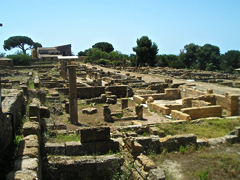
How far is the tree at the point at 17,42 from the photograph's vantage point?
10044 cm

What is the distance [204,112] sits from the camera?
14570mm

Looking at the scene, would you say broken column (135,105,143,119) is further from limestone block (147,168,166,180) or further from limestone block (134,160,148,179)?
limestone block (147,168,166,180)

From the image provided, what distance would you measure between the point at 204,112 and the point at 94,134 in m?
9.30

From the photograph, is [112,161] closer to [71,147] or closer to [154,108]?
[71,147]

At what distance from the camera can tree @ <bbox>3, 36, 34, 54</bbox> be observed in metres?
100

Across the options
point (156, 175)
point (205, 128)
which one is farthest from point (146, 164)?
point (205, 128)

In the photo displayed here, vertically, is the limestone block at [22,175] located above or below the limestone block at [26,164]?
above

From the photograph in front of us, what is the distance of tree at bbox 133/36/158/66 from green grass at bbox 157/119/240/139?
45523mm

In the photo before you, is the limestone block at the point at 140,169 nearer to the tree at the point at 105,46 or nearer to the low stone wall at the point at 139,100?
the low stone wall at the point at 139,100

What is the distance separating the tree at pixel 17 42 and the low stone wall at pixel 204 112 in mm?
101502

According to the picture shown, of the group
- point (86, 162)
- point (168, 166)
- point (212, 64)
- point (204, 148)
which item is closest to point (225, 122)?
point (204, 148)

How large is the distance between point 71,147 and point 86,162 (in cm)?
83

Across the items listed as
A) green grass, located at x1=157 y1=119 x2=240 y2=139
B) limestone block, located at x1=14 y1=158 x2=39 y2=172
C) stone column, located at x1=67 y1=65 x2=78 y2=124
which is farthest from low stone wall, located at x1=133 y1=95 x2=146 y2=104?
limestone block, located at x1=14 y1=158 x2=39 y2=172

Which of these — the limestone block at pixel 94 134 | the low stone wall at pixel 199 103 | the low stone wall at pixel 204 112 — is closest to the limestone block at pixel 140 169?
the limestone block at pixel 94 134
